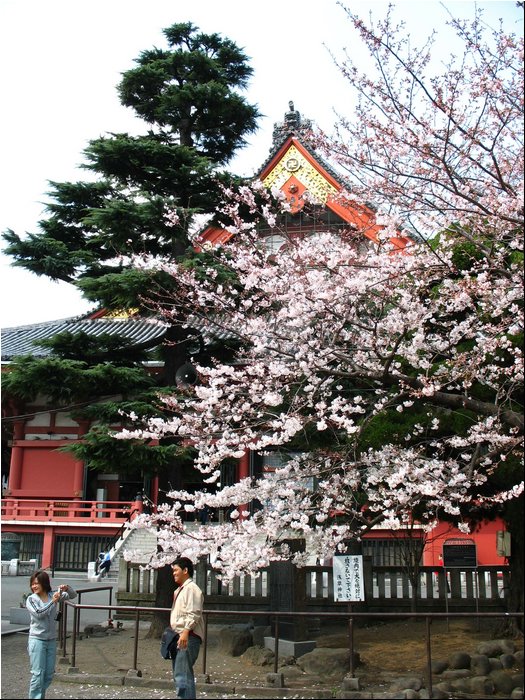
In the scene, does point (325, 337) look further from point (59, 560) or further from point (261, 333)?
point (59, 560)

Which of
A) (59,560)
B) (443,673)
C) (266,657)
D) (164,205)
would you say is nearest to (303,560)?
(266,657)

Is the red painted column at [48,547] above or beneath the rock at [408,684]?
above

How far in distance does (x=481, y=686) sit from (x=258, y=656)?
10.9 ft

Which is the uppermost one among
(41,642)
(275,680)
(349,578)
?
(349,578)

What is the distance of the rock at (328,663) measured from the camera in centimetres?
905

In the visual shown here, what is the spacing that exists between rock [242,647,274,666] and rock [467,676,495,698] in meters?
3.00

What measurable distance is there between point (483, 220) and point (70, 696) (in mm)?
7308

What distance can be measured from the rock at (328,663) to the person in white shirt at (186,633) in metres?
2.68

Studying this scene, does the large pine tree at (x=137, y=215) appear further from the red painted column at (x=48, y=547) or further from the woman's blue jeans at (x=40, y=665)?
the red painted column at (x=48, y=547)

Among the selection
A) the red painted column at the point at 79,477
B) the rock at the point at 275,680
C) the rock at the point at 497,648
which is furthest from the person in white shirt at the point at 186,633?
the red painted column at the point at 79,477

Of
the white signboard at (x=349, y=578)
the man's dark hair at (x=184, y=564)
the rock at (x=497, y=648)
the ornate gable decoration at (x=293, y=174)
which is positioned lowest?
the rock at (x=497, y=648)

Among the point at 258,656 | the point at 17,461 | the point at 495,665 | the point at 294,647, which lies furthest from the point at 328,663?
the point at 17,461

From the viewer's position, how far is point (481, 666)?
838cm

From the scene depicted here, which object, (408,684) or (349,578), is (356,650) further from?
(408,684)
